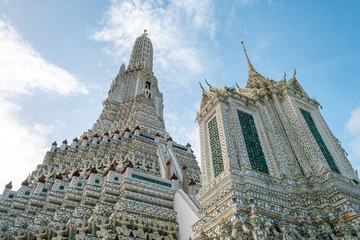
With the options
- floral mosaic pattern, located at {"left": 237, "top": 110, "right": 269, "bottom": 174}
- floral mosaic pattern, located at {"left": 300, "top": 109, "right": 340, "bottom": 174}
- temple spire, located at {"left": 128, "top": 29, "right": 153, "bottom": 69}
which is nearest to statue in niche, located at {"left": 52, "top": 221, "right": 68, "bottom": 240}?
floral mosaic pattern, located at {"left": 237, "top": 110, "right": 269, "bottom": 174}

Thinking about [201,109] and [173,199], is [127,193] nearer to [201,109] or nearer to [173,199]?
[173,199]

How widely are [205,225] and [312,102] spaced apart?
6.67m

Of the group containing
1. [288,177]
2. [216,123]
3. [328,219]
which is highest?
[216,123]

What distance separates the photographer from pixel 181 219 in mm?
11688

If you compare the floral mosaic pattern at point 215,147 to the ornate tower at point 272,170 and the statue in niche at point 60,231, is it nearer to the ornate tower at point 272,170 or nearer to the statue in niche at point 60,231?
the ornate tower at point 272,170

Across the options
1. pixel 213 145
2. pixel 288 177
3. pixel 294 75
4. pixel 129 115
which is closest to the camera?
pixel 288 177

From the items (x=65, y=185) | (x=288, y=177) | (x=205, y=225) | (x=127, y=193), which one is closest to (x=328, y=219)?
(x=288, y=177)

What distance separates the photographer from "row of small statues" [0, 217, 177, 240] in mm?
10539

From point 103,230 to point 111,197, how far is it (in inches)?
98.8

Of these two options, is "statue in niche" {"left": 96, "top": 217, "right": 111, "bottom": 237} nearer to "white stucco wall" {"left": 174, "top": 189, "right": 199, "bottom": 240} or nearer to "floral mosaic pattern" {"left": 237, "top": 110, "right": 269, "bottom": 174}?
"white stucco wall" {"left": 174, "top": 189, "right": 199, "bottom": 240}

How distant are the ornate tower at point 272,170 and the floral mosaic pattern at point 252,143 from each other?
4cm

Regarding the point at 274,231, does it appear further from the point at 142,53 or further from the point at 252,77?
the point at 142,53

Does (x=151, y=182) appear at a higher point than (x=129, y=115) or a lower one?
lower

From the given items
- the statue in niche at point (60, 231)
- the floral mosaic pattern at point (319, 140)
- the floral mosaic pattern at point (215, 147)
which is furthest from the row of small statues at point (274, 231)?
the statue in niche at point (60, 231)
